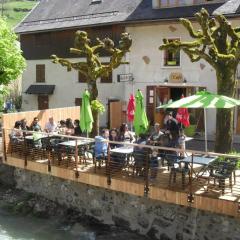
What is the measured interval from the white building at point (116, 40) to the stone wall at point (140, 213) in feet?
35.8

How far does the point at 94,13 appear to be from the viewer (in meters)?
29.7

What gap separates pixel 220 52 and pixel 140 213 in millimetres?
5916

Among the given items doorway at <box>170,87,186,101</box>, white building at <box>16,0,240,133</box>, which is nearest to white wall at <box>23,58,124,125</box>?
white building at <box>16,0,240,133</box>

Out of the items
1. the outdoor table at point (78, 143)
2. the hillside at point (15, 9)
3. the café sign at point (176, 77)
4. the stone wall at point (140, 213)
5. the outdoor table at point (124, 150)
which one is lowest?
the stone wall at point (140, 213)

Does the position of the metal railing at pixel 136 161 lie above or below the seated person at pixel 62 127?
below

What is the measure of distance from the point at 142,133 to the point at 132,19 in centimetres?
1133

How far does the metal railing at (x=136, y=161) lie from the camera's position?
12570 mm

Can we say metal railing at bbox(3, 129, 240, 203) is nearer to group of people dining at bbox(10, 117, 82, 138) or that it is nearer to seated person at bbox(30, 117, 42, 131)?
group of people dining at bbox(10, 117, 82, 138)

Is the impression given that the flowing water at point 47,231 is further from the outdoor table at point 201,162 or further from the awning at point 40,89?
the awning at point 40,89

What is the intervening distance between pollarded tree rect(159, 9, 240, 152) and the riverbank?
452cm

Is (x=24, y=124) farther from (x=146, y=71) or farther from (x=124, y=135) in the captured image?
(x=146, y=71)

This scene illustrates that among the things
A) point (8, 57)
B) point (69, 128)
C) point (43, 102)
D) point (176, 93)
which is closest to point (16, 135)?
point (69, 128)

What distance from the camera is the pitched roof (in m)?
25.1

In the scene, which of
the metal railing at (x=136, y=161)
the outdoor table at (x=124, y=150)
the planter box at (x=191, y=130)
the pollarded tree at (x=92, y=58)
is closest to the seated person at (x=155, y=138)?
the metal railing at (x=136, y=161)
